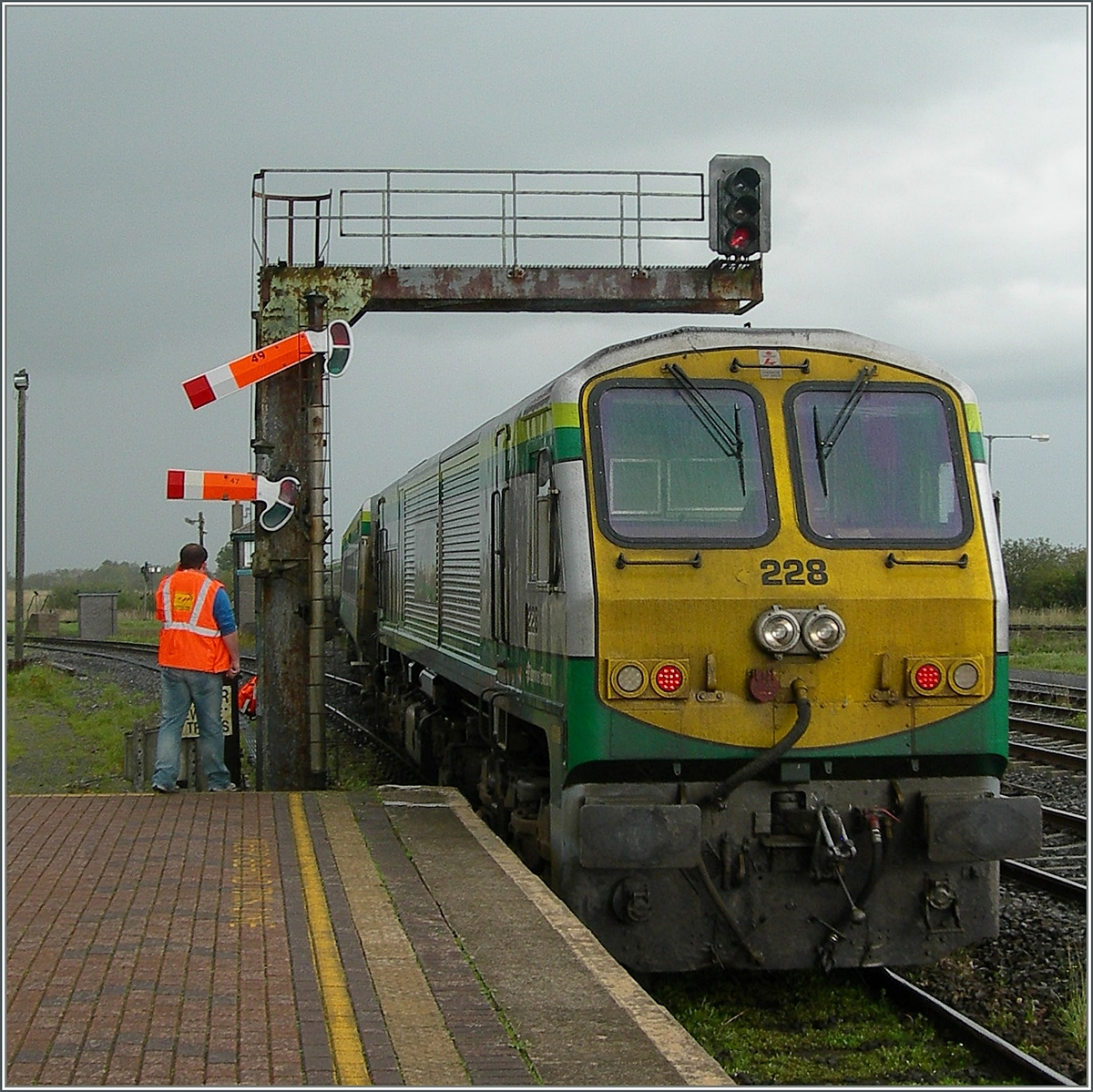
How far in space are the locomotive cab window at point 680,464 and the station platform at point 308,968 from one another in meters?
1.98

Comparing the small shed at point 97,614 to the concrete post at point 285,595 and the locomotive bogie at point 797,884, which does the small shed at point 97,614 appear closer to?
the concrete post at point 285,595

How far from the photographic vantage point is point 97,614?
5281cm

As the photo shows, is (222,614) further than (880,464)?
Yes

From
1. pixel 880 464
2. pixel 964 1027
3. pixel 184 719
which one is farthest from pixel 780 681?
pixel 184 719

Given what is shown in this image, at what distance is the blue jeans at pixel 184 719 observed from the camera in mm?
11742

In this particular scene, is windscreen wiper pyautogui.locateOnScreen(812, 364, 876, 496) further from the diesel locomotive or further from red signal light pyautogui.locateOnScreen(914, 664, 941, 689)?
red signal light pyautogui.locateOnScreen(914, 664, 941, 689)

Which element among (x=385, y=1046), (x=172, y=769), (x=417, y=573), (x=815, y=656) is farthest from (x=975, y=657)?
(x=417, y=573)

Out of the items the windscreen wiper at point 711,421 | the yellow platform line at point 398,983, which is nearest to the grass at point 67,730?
the yellow platform line at point 398,983

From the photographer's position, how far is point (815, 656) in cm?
794

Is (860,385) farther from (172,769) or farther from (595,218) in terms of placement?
(595,218)

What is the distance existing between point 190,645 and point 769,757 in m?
5.63

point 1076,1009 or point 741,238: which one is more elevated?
point 741,238

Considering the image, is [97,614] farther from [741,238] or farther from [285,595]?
[741,238]

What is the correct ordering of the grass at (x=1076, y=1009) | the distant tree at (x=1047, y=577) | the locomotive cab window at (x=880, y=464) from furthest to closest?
the distant tree at (x=1047, y=577) < the locomotive cab window at (x=880, y=464) < the grass at (x=1076, y=1009)
